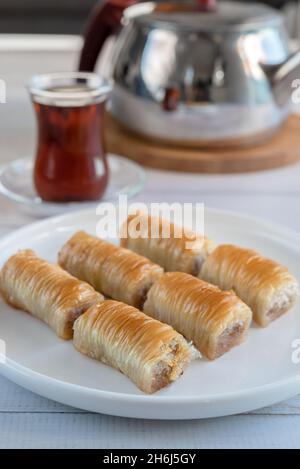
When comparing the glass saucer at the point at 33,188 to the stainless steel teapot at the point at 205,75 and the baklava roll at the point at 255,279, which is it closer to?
the stainless steel teapot at the point at 205,75

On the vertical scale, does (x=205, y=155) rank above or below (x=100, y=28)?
below

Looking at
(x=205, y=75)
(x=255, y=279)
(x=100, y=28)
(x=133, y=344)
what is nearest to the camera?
(x=133, y=344)

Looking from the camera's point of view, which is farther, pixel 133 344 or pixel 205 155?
pixel 205 155

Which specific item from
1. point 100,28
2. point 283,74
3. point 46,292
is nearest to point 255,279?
point 46,292

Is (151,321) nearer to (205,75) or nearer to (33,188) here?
(33,188)

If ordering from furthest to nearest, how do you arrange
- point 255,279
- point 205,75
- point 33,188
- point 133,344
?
point 205,75, point 33,188, point 255,279, point 133,344

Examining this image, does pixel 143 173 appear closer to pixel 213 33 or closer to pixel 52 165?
pixel 52 165

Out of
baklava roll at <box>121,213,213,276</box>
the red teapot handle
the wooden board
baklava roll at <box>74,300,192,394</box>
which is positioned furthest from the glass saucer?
→ baklava roll at <box>74,300,192,394</box>
